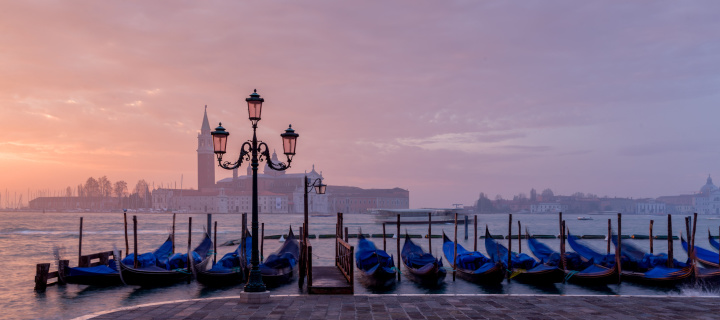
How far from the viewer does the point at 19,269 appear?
23.6 meters

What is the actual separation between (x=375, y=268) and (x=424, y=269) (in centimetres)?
152

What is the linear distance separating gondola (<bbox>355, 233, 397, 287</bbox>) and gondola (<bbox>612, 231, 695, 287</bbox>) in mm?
6694

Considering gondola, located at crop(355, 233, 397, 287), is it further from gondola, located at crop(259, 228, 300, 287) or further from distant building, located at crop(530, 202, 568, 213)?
distant building, located at crop(530, 202, 568, 213)

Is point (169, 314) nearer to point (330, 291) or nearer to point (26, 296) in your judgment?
point (330, 291)

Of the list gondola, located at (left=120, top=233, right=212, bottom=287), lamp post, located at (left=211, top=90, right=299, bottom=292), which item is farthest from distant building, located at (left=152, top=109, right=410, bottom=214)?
lamp post, located at (left=211, top=90, right=299, bottom=292)

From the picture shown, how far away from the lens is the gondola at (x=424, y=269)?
16469 mm

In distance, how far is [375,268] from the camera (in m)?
16.2

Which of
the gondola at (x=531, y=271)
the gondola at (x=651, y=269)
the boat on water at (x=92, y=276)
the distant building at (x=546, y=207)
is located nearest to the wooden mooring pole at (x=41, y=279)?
the boat on water at (x=92, y=276)

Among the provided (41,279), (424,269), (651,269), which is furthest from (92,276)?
(651,269)

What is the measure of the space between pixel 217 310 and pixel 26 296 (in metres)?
9.56

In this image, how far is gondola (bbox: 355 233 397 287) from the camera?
1609 centimetres

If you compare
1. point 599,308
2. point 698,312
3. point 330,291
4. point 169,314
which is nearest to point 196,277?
point 330,291

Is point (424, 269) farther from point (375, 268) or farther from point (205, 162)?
point (205, 162)

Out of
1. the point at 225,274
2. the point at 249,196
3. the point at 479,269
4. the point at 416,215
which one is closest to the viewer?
the point at 225,274
